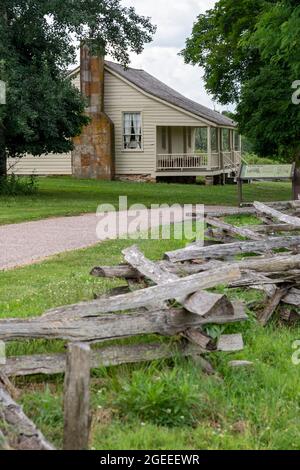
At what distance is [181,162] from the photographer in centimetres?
3828

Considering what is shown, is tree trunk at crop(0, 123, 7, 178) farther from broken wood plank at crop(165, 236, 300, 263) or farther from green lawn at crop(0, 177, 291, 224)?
broken wood plank at crop(165, 236, 300, 263)

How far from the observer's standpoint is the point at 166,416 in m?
4.83

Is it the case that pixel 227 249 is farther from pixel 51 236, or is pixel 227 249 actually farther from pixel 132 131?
pixel 132 131

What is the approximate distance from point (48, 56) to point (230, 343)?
2031cm

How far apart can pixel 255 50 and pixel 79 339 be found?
833 inches

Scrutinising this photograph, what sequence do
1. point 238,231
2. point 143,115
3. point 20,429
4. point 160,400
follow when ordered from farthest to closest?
1. point 143,115
2. point 238,231
3. point 160,400
4. point 20,429

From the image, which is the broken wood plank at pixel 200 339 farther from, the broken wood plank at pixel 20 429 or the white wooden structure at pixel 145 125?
the white wooden structure at pixel 145 125

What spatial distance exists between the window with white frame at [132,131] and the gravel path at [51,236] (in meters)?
19.6

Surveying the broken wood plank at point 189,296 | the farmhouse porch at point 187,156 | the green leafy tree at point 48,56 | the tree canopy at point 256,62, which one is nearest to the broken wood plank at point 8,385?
the broken wood plank at point 189,296

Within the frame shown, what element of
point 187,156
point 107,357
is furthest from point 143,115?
point 107,357

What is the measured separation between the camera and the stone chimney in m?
37.5

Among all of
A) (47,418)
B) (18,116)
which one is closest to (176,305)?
(47,418)

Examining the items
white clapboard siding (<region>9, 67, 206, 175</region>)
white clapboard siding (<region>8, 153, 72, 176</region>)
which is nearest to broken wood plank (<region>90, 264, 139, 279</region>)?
white clapboard siding (<region>9, 67, 206, 175</region>)

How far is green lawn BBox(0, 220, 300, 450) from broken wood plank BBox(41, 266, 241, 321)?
458 millimetres
